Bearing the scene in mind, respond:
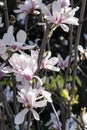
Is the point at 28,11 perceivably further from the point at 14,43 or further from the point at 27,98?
the point at 27,98

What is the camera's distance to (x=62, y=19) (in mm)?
1430

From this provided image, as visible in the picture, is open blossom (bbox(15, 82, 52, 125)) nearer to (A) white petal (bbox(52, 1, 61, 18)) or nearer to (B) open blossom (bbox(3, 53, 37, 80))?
(B) open blossom (bbox(3, 53, 37, 80))

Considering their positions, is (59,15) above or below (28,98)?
above

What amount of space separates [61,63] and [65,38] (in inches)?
145

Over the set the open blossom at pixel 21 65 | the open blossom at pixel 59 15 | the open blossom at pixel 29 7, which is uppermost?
the open blossom at pixel 59 15

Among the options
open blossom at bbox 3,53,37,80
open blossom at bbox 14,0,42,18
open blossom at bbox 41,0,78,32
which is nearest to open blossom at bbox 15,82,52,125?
open blossom at bbox 3,53,37,80

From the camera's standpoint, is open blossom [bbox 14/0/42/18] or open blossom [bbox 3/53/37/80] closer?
open blossom [bbox 3/53/37/80]

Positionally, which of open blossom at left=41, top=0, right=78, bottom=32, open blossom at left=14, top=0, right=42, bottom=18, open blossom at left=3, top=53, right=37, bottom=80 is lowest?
open blossom at left=3, top=53, right=37, bottom=80

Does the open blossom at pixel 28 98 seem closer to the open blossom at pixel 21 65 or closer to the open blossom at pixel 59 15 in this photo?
the open blossom at pixel 21 65

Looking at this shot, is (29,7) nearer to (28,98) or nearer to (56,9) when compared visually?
(56,9)

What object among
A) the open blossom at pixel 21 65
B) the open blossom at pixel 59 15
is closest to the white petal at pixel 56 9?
the open blossom at pixel 59 15

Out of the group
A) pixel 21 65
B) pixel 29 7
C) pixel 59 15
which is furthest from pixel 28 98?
pixel 29 7

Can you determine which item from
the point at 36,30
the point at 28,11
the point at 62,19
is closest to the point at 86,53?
the point at 28,11

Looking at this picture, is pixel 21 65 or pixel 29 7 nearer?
pixel 21 65
